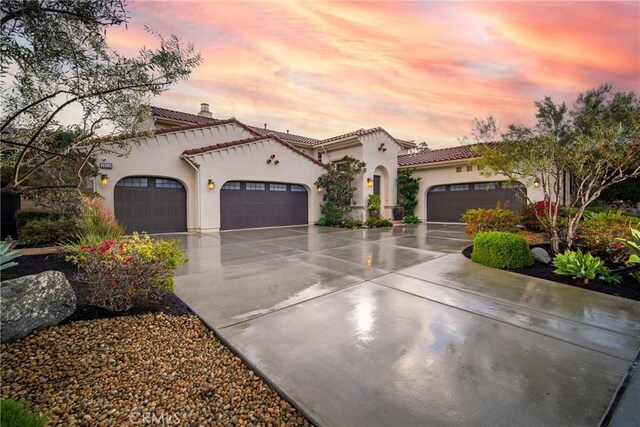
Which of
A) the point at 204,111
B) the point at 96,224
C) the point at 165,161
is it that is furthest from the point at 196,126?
the point at 96,224

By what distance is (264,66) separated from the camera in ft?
26.8

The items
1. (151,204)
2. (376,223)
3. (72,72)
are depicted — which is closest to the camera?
(72,72)

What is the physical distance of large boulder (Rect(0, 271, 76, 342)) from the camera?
2771mm

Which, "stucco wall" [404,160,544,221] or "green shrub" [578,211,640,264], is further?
"stucco wall" [404,160,544,221]

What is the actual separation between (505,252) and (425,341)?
437cm

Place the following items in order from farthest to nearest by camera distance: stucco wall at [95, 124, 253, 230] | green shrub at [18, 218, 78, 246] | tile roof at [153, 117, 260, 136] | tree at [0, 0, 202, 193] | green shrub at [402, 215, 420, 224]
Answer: green shrub at [402, 215, 420, 224] < tile roof at [153, 117, 260, 136] < stucco wall at [95, 124, 253, 230] < green shrub at [18, 218, 78, 246] < tree at [0, 0, 202, 193]

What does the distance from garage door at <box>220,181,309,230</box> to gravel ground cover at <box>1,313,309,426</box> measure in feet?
36.1

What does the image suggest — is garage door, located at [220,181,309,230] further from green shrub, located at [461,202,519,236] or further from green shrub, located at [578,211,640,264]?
green shrub, located at [578,211,640,264]

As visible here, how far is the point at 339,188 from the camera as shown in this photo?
1595 centimetres

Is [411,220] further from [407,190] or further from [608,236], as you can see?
[608,236]

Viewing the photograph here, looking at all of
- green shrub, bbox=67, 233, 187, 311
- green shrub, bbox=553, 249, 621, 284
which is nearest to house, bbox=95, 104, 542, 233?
green shrub, bbox=553, 249, 621, 284

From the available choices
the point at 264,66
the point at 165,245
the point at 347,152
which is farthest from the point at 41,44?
A: the point at 347,152

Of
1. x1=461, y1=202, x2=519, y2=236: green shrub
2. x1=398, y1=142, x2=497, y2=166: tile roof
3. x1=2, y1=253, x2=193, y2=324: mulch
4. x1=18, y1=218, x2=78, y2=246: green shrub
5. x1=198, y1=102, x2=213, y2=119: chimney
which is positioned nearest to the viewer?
x1=2, y1=253, x2=193, y2=324: mulch

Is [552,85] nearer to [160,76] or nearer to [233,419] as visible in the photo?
[160,76]
